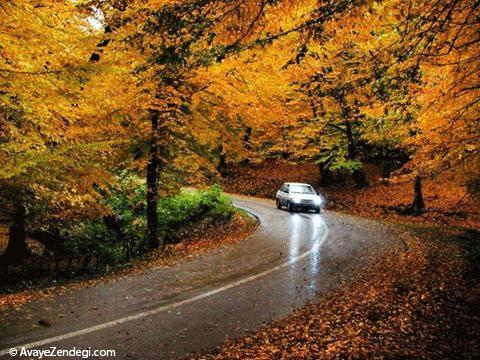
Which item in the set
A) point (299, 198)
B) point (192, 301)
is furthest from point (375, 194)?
point (192, 301)

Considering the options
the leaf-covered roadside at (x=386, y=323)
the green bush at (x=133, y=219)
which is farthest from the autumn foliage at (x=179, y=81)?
the leaf-covered roadside at (x=386, y=323)

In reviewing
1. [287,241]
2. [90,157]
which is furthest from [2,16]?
[287,241]

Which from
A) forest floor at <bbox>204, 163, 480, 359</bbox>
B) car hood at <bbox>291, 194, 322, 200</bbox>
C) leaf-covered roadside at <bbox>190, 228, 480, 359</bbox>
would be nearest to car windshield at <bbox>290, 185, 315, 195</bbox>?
car hood at <bbox>291, 194, 322, 200</bbox>

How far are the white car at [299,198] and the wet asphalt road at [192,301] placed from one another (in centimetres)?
851

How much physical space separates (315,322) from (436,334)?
6.40 ft

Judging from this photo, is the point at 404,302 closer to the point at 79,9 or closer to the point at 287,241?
the point at 287,241

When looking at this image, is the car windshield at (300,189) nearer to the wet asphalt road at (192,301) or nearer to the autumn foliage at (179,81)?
the autumn foliage at (179,81)

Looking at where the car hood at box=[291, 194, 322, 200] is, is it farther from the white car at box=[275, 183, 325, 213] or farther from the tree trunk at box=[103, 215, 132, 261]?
the tree trunk at box=[103, 215, 132, 261]

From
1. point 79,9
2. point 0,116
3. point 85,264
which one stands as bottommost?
point 85,264

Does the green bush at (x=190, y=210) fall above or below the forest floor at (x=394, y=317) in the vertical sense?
above

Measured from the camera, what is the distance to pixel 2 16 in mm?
7074

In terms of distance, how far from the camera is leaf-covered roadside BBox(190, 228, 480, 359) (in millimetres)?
5734

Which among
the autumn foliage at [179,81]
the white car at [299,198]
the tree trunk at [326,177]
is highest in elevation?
the autumn foliage at [179,81]

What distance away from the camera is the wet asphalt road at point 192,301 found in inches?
238
